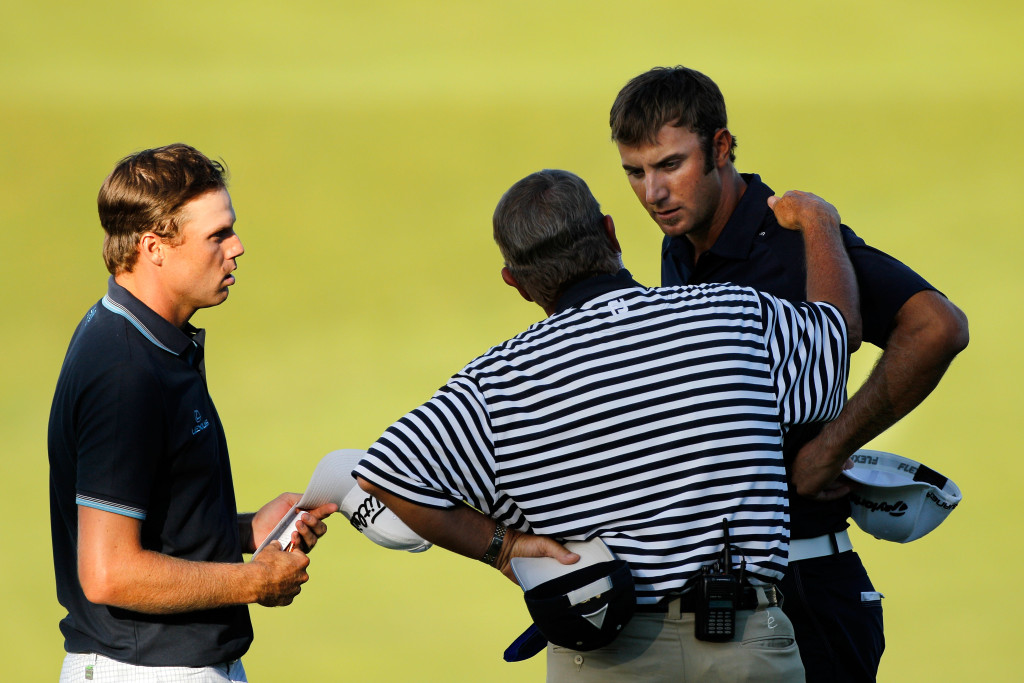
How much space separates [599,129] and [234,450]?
6.72ft

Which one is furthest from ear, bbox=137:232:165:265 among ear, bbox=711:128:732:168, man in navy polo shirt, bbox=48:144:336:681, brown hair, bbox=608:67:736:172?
ear, bbox=711:128:732:168

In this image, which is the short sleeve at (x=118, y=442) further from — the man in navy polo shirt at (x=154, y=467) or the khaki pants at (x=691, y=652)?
the khaki pants at (x=691, y=652)

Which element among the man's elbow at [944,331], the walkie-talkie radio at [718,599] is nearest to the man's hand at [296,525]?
the walkie-talkie radio at [718,599]

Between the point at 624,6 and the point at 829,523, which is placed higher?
the point at 624,6

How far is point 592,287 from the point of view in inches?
60.1

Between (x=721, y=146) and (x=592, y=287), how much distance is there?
23.6 inches

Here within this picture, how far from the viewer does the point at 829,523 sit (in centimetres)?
179

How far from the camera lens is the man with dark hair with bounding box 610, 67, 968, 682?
1.67 meters

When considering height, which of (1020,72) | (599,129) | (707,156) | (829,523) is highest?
(1020,72)

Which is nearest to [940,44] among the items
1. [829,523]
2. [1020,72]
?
[1020,72]

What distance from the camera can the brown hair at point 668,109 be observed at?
193 cm

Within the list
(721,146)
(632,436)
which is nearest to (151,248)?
(632,436)

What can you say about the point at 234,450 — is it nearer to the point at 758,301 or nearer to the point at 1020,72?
the point at 758,301

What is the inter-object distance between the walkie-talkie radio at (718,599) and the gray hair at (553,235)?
41 cm
